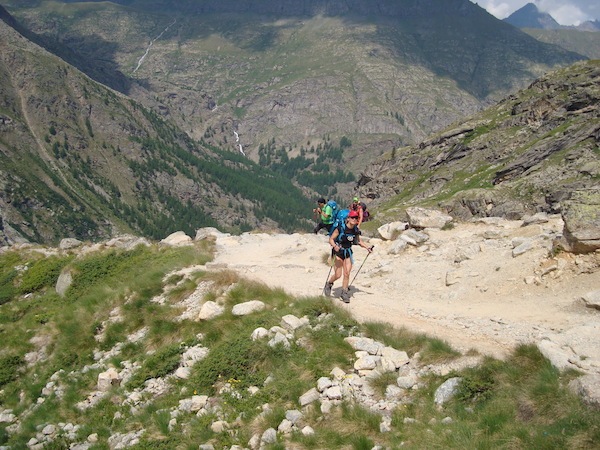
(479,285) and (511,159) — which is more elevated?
(479,285)

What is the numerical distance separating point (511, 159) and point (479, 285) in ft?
215

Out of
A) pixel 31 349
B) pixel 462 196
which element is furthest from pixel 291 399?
pixel 462 196

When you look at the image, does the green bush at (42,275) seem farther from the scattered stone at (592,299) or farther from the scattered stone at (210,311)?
the scattered stone at (592,299)

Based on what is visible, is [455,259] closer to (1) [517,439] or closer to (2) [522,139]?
(1) [517,439]

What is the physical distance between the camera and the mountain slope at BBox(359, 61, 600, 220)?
5169 cm

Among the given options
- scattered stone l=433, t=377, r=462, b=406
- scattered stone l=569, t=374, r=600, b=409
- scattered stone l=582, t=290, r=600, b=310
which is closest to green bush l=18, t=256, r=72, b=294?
scattered stone l=433, t=377, r=462, b=406

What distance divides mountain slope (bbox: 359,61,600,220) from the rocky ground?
81.4 ft

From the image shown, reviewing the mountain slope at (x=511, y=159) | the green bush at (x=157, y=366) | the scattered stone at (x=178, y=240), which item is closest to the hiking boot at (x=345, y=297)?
the green bush at (x=157, y=366)

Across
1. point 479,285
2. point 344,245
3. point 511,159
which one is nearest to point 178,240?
point 344,245

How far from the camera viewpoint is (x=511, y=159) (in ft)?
244

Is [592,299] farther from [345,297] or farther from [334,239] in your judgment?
[334,239]

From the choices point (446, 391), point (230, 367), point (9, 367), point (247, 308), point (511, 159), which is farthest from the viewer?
point (511, 159)

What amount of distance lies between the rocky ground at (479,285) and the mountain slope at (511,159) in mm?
24824

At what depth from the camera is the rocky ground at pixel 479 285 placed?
36.6 ft
